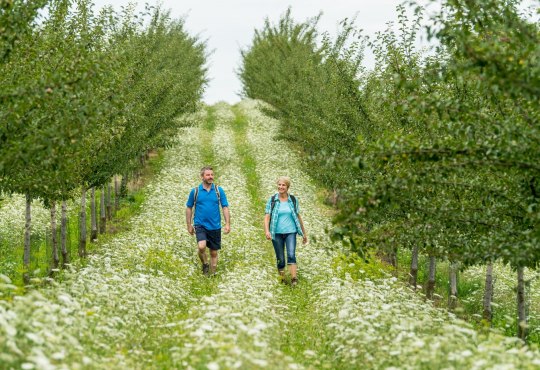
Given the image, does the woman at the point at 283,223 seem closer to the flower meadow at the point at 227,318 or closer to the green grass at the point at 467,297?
the flower meadow at the point at 227,318

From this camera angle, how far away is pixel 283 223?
13.4 meters

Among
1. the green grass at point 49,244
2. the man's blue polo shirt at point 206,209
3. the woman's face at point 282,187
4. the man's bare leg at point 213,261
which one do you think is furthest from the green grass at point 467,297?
the green grass at point 49,244

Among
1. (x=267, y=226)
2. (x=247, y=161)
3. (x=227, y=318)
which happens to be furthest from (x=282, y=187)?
(x=247, y=161)

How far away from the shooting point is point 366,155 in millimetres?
7500

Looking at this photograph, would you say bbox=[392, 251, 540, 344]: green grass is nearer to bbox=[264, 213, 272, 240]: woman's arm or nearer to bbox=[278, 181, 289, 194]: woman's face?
bbox=[264, 213, 272, 240]: woman's arm

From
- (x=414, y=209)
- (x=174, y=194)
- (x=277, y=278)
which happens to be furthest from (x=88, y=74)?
(x=174, y=194)

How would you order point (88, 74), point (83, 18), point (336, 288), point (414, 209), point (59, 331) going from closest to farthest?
point (59, 331) → point (88, 74) → point (414, 209) → point (336, 288) → point (83, 18)

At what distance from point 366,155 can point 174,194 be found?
1811 centimetres

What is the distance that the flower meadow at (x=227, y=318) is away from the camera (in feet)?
19.7

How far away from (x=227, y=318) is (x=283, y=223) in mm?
5905

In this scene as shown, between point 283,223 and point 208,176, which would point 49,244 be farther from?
point 283,223

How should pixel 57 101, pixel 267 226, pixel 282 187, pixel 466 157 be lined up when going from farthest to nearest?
pixel 267 226, pixel 282 187, pixel 57 101, pixel 466 157

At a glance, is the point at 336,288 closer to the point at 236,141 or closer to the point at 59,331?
the point at 59,331

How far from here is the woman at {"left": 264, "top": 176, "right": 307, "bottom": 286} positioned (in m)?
13.3
